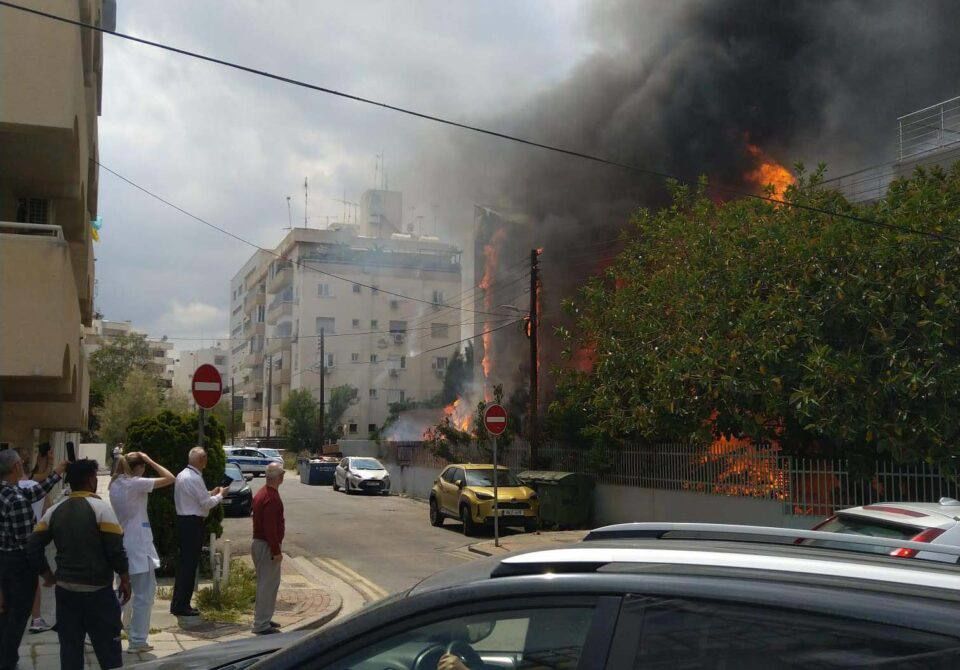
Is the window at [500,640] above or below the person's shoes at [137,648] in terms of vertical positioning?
above

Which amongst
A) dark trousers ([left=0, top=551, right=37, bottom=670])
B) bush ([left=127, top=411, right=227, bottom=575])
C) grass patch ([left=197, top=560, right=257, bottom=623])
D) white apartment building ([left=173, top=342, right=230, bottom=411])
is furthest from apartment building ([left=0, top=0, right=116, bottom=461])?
white apartment building ([left=173, top=342, right=230, bottom=411])

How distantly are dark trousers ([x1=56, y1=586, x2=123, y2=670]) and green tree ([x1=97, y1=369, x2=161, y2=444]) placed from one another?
5190 centimetres

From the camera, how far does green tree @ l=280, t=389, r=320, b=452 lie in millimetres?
60688

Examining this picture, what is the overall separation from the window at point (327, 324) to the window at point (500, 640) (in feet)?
224

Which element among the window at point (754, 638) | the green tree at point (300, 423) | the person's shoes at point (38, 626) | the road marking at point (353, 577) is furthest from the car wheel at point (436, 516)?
the green tree at point (300, 423)

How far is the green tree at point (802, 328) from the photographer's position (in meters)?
12.8

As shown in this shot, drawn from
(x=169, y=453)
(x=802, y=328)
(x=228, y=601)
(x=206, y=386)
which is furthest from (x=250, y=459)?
(x=228, y=601)

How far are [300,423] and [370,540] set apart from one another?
1731 inches

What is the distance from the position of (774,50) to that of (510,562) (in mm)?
37810

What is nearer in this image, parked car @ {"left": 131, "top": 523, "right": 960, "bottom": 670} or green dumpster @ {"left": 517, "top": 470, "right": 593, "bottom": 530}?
parked car @ {"left": 131, "top": 523, "right": 960, "bottom": 670}

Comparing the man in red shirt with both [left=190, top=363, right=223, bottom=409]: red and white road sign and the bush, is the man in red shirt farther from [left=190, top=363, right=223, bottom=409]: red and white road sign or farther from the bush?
the bush

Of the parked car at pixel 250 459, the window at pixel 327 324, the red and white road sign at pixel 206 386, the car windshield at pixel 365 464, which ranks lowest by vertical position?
the parked car at pixel 250 459

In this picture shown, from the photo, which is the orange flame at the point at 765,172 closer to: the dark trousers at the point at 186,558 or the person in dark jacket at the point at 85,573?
the dark trousers at the point at 186,558

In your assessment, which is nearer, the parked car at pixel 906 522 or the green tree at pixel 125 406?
the parked car at pixel 906 522
